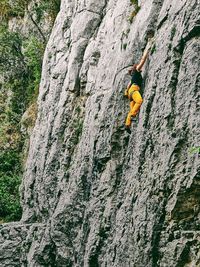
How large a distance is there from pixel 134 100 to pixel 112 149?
179 cm

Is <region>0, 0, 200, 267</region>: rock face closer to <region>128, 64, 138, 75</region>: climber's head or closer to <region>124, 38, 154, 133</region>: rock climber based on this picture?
<region>124, 38, 154, 133</region>: rock climber

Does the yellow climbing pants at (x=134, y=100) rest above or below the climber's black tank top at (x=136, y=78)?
below


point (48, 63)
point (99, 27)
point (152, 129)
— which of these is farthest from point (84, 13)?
point (152, 129)

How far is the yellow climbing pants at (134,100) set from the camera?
531 inches

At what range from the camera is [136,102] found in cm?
1353

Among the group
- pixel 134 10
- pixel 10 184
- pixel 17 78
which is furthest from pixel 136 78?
pixel 17 78

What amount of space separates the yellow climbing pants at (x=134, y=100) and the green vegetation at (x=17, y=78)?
13.4 m

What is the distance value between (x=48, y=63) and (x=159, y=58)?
1131 centimetres

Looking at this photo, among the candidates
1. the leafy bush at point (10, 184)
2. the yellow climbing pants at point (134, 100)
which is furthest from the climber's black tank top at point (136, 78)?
the leafy bush at point (10, 184)

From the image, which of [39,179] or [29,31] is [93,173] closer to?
[39,179]

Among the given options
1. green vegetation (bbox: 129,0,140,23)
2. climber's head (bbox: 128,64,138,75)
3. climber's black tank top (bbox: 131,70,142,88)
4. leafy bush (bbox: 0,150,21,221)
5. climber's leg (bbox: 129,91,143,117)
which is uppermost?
green vegetation (bbox: 129,0,140,23)

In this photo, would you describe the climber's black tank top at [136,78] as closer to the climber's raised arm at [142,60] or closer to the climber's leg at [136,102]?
the climber's raised arm at [142,60]

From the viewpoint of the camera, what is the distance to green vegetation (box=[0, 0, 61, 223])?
2717 centimetres

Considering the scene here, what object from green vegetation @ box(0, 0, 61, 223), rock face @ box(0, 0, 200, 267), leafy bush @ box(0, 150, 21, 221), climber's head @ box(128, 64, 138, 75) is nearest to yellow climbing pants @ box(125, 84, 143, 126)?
rock face @ box(0, 0, 200, 267)
